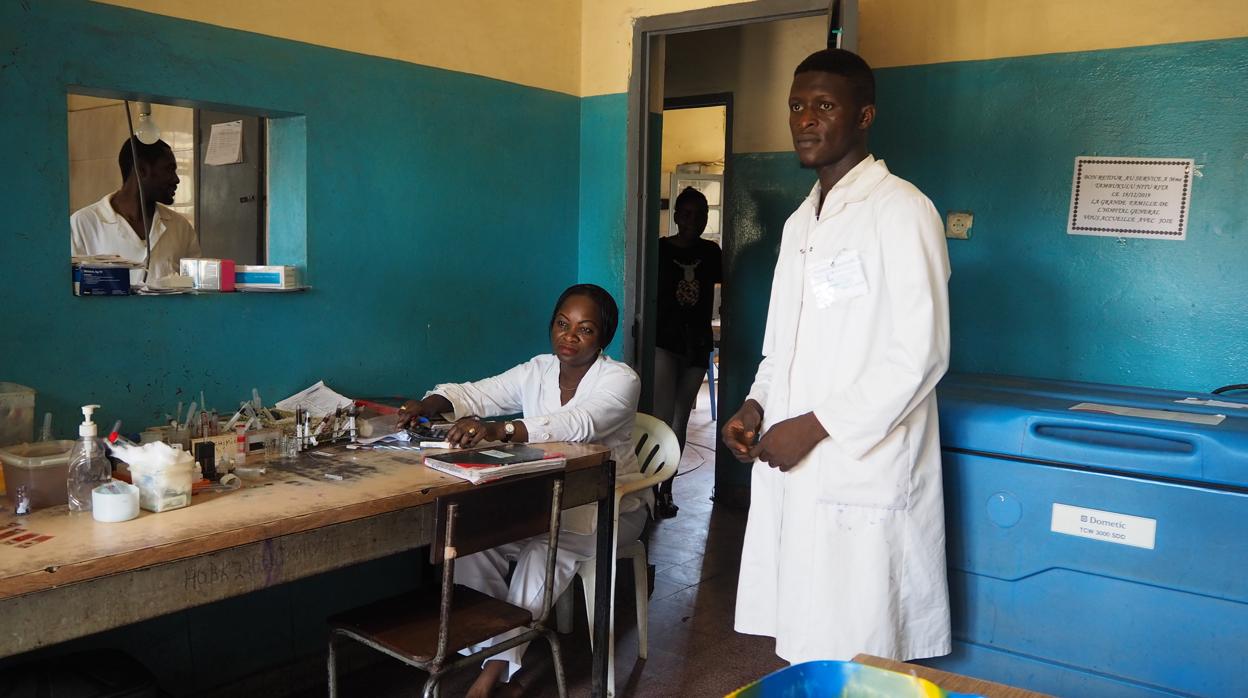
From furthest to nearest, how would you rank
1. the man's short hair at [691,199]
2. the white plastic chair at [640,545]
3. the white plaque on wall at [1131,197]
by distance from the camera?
the man's short hair at [691,199] < the white plaque on wall at [1131,197] < the white plastic chair at [640,545]

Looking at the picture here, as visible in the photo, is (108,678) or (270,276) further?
(270,276)

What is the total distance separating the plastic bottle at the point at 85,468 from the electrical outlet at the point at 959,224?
9.89 ft

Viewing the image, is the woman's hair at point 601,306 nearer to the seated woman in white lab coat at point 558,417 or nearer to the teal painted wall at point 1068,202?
the seated woman in white lab coat at point 558,417

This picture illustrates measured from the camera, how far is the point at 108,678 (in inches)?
79.3

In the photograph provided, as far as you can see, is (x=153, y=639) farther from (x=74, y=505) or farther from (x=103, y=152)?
(x=103, y=152)

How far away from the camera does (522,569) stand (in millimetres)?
2748

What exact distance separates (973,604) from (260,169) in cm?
309

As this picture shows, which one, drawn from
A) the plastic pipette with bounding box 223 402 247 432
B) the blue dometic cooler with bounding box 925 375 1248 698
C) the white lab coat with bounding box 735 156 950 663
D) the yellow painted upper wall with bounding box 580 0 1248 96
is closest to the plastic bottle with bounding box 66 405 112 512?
the plastic pipette with bounding box 223 402 247 432

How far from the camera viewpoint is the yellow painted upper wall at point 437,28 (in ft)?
9.18

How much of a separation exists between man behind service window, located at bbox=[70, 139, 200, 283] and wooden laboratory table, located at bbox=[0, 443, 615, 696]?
3.99ft

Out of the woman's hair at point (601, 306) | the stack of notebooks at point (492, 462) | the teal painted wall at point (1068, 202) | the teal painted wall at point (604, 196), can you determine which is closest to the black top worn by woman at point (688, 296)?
the teal painted wall at point (604, 196)

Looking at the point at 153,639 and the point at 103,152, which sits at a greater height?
the point at 103,152

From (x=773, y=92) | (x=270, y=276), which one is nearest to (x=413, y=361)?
(x=270, y=276)

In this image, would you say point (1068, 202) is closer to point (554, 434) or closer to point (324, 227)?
point (554, 434)
